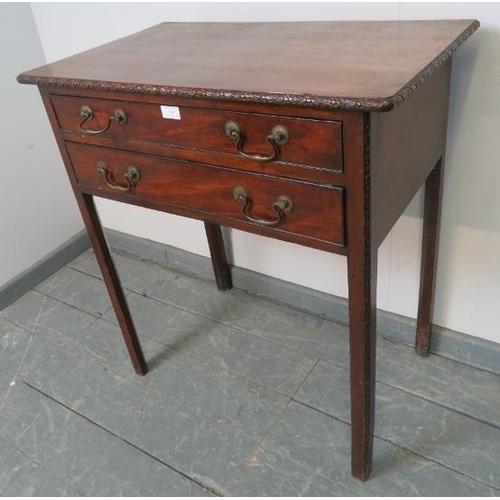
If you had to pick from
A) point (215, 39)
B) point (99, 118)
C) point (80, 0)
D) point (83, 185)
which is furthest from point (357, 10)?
point (80, 0)

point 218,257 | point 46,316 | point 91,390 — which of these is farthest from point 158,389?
point 46,316

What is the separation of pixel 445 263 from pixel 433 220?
16 cm

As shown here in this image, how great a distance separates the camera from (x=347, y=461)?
1171mm

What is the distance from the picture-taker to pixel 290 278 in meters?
1.61

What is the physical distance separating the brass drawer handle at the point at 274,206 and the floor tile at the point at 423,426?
24.4 inches

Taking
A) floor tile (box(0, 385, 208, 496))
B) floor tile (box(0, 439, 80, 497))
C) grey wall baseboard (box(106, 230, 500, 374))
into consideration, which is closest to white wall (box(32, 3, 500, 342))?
grey wall baseboard (box(106, 230, 500, 374))

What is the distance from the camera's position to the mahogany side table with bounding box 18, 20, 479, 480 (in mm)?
750

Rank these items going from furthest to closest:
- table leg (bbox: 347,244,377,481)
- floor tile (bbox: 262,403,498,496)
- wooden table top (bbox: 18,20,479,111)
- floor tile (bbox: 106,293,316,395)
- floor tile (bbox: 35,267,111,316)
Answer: floor tile (bbox: 35,267,111,316), floor tile (bbox: 106,293,316,395), floor tile (bbox: 262,403,498,496), table leg (bbox: 347,244,377,481), wooden table top (bbox: 18,20,479,111)

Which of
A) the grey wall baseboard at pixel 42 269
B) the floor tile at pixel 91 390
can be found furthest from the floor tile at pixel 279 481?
the grey wall baseboard at pixel 42 269

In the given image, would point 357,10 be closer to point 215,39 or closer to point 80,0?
point 215,39

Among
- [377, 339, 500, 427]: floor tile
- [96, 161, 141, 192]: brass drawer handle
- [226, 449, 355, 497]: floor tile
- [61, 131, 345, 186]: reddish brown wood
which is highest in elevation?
[61, 131, 345, 186]: reddish brown wood

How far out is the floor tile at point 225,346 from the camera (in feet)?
4.62

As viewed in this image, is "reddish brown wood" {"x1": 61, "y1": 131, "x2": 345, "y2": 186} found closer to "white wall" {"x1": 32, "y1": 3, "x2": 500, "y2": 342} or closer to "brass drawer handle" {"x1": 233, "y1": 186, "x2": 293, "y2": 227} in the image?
"brass drawer handle" {"x1": 233, "y1": 186, "x2": 293, "y2": 227}

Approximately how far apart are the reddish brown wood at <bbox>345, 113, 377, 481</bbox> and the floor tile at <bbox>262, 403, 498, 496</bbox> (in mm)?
45
